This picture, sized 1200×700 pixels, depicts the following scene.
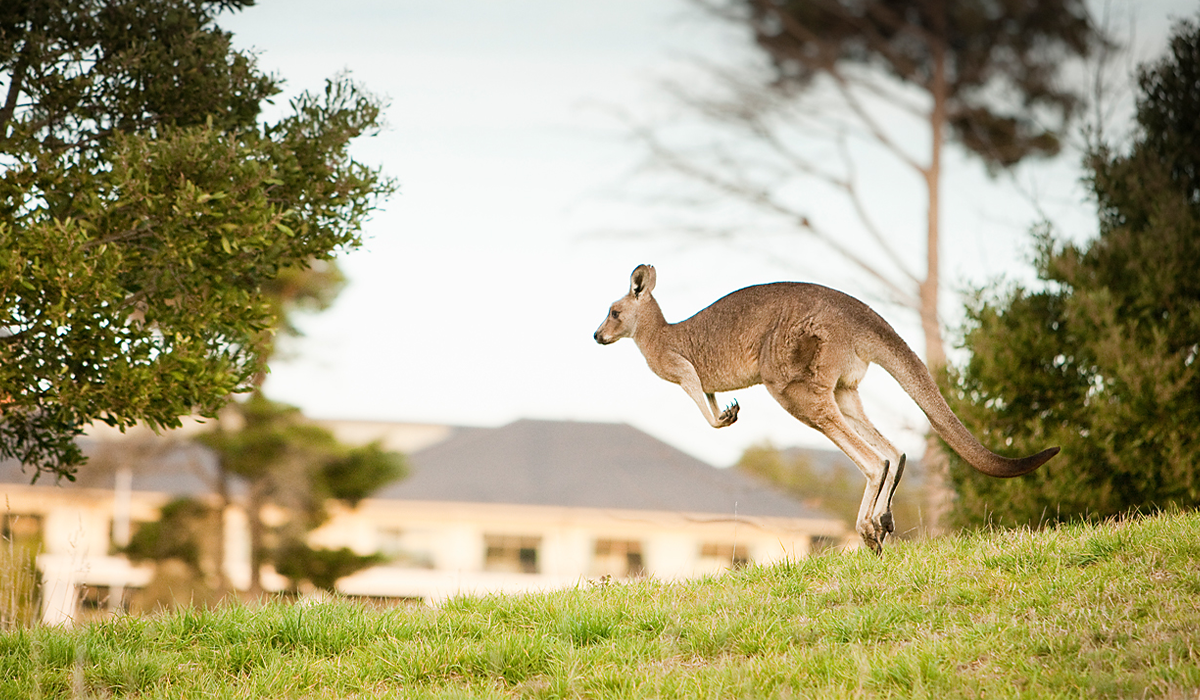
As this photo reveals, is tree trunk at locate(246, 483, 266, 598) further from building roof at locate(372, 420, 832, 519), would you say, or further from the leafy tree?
building roof at locate(372, 420, 832, 519)

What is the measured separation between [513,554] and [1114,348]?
814 inches

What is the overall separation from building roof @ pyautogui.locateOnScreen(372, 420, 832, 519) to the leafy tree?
17.5 feet

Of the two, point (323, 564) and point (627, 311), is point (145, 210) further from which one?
point (323, 564)

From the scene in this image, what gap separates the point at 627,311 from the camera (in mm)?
8172

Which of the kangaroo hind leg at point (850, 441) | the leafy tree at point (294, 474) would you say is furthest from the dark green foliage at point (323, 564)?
the kangaroo hind leg at point (850, 441)

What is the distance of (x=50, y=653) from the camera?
6062 millimetres

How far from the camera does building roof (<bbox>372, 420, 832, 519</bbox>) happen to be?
31.0 meters

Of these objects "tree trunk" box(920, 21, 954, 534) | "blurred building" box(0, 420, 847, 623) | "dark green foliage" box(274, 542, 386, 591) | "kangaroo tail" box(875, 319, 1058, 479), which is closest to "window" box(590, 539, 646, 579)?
"blurred building" box(0, 420, 847, 623)

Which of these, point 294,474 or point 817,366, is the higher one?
point 294,474

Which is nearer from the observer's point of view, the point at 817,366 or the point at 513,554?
the point at 817,366

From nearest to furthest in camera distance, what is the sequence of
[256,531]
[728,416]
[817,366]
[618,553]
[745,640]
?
1. [745,640]
2. [817,366]
3. [728,416]
4. [256,531]
5. [618,553]

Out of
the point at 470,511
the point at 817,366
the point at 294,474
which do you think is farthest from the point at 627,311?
the point at 470,511

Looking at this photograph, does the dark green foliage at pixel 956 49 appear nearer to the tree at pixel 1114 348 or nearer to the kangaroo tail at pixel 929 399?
the tree at pixel 1114 348

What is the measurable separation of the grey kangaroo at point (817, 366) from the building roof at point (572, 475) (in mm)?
21058
